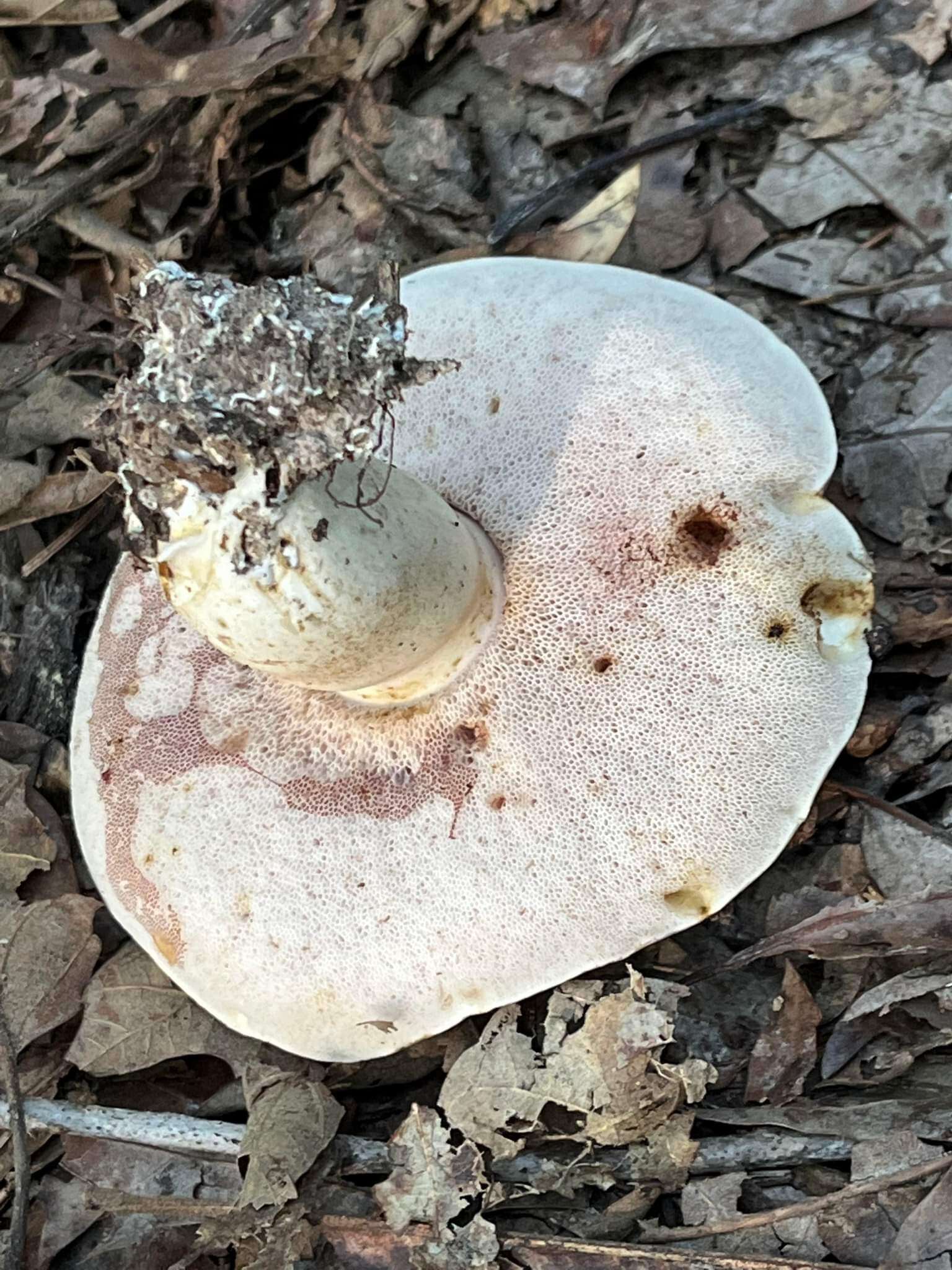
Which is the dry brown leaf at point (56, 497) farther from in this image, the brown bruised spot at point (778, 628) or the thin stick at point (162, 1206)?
the brown bruised spot at point (778, 628)

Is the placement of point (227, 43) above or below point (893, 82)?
above

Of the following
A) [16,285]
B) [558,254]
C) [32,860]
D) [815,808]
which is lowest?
[815,808]

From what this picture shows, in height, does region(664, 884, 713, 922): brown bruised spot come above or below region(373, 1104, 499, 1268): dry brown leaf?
above

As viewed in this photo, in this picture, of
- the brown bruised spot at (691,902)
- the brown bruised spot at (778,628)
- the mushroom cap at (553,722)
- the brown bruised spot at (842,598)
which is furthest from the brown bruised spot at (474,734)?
the brown bruised spot at (842,598)

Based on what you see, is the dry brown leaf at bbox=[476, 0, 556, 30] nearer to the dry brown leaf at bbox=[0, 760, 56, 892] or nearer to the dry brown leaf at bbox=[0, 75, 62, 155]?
the dry brown leaf at bbox=[0, 75, 62, 155]

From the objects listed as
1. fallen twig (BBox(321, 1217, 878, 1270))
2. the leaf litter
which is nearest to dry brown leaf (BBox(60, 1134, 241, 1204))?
the leaf litter

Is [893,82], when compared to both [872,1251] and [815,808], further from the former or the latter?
[872,1251]

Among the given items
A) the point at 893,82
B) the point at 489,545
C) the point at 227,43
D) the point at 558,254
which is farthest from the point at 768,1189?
the point at 227,43
